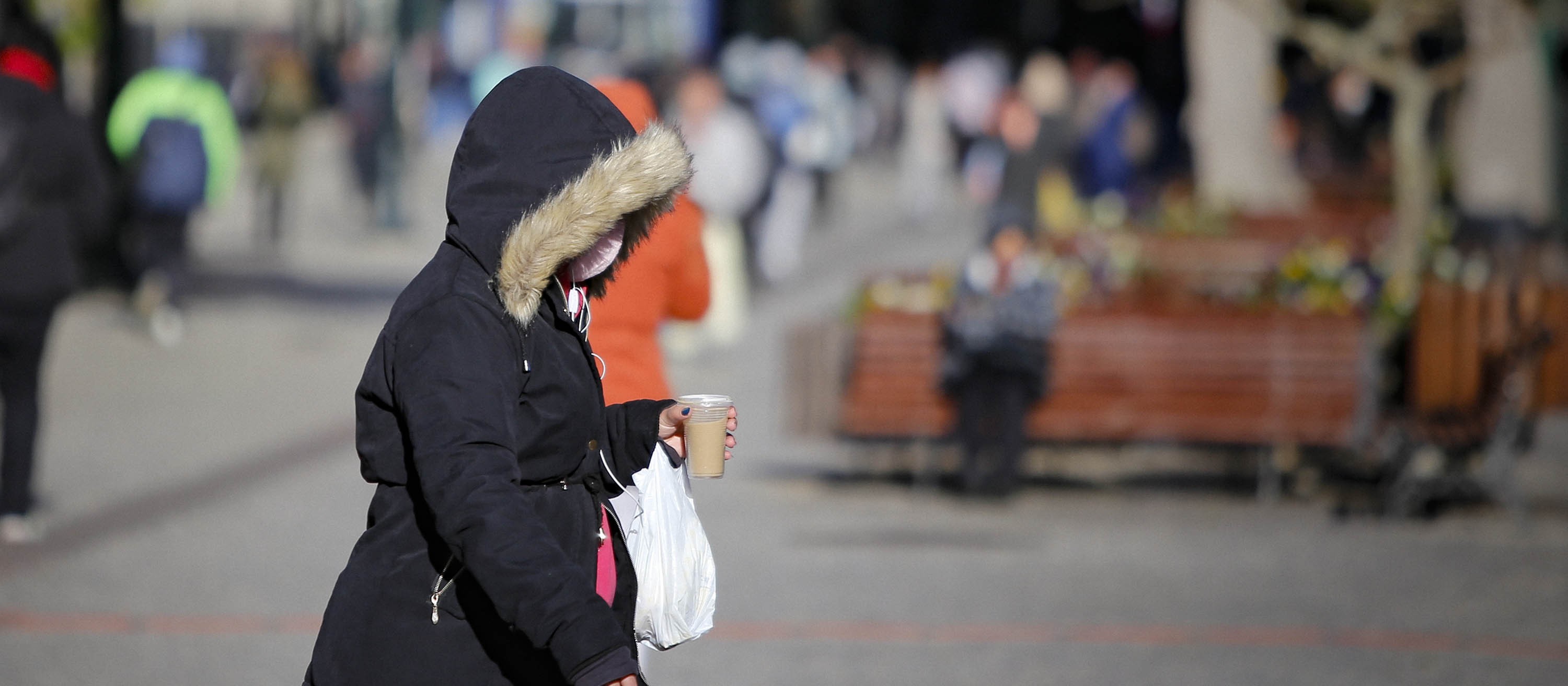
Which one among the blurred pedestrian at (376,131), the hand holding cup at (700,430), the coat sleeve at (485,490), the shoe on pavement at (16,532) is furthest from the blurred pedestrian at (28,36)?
the blurred pedestrian at (376,131)

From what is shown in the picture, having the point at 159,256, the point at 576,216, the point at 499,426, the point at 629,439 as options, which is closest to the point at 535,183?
the point at 576,216

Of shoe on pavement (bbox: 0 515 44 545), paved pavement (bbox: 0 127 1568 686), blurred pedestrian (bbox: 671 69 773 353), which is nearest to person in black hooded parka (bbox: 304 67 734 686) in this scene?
paved pavement (bbox: 0 127 1568 686)

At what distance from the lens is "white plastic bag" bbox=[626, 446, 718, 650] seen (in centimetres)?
324

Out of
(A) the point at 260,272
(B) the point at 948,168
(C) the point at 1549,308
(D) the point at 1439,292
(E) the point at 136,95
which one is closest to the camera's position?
(D) the point at 1439,292

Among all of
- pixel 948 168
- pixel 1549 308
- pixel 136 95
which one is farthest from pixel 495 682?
pixel 948 168

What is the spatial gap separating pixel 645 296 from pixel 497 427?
7.55 ft

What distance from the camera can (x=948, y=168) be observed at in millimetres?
28859

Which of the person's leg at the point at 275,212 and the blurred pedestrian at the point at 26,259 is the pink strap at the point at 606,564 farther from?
the person's leg at the point at 275,212

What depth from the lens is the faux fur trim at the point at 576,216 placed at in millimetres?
2922

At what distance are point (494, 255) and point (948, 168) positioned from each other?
2613 centimetres

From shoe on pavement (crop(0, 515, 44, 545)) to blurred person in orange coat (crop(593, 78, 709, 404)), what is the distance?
395 cm

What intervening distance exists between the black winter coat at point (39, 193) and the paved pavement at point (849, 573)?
100 centimetres

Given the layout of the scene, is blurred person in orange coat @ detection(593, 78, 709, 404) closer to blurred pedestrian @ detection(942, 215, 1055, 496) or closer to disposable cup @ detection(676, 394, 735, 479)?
disposable cup @ detection(676, 394, 735, 479)

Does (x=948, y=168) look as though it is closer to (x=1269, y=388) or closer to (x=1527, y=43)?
(x=1527, y=43)
